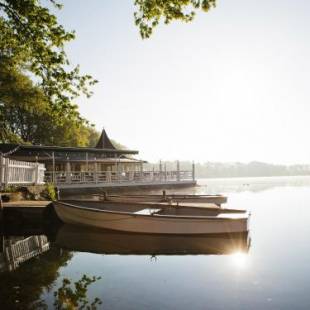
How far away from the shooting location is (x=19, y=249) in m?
11.2

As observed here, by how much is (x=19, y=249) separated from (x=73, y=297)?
532cm

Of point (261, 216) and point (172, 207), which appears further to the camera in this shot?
point (261, 216)

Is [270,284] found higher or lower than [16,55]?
lower

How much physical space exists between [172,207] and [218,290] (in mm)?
7718

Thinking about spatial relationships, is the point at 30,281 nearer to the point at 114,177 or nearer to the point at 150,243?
the point at 150,243

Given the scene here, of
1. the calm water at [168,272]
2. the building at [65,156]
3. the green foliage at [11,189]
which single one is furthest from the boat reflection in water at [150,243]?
the building at [65,156]

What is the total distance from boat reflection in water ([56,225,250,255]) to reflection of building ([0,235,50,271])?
0.68 meters

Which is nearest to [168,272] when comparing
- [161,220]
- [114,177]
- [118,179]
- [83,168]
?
[161,220]

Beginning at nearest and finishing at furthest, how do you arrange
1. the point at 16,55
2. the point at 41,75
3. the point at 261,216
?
the point at 41,75 < the point at 16,55 < the point at 261,216

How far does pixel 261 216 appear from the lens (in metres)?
21.1

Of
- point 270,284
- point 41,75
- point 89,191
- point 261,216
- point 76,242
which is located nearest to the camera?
point 270,284

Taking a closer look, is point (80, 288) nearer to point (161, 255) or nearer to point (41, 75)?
point (161, 255)

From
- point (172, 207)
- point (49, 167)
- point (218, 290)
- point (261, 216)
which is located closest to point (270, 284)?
point (218, 290)

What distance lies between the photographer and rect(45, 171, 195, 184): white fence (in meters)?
30.7
